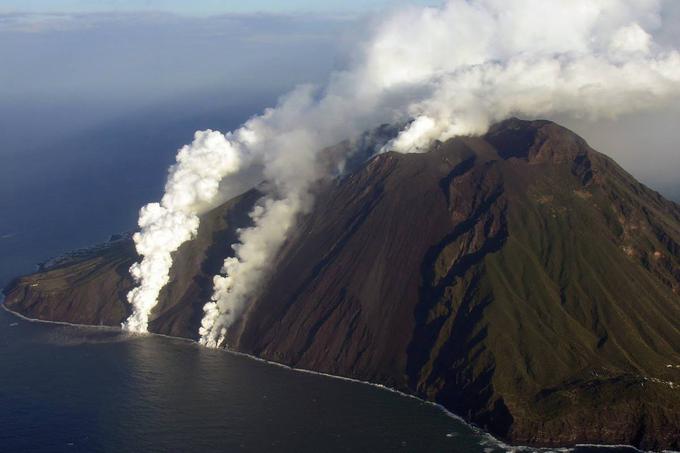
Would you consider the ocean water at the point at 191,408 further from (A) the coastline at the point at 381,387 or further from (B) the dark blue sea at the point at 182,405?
(A) the coastline at the point at 381,387

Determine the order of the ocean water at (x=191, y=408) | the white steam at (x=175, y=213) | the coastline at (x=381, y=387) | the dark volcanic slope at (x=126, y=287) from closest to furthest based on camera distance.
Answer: the ocean water at (x=191, y=408), the coastline at (x=381, y=387), the dark volcanic slope at (x=126, y=287), the white steam at (x=175, y=213)

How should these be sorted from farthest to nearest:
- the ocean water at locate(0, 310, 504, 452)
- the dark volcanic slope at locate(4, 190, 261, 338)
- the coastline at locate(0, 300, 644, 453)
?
the dark volcanic slope at locate(4, 190, 261, 338)
the coastline at locate(0, 300, 644, 453)
the ocean water at locate(0, 310, 504, 452)

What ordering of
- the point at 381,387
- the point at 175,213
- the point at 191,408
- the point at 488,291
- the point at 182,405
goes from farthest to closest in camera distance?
the point at 175,213
the point at 488,291
the point at 381,387
the point at 182,405
the point at 191,408

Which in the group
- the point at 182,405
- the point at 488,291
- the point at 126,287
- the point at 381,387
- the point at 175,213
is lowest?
the point at 182,405

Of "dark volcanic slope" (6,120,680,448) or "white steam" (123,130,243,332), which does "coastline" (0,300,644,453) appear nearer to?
"dark volcanic slope" (6,120,680,448)

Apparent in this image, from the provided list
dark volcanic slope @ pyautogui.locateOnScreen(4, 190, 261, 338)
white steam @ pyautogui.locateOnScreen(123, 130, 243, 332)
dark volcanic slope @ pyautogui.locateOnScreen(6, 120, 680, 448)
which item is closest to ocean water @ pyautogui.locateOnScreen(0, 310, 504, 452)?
dark volcanic slope @ pyautogui.locateOnScreen(6, 120, 680, 448)

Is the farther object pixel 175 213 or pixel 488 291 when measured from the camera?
pixel 175 213

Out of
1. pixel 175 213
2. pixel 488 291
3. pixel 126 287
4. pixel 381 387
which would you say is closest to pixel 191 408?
pixel 381 387

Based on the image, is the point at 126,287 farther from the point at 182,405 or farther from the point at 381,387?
the point at 381,387

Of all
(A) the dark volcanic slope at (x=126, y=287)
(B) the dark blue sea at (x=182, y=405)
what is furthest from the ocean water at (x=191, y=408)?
(A) the dark volcanic slope at (x=126, y=287)
